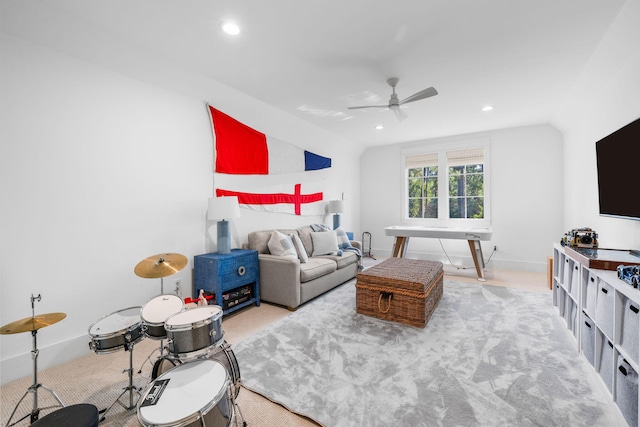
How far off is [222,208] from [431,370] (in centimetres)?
247

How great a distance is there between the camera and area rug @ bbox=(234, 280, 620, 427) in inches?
63.2

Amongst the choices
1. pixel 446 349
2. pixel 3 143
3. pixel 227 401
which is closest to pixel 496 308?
pixel 446 349

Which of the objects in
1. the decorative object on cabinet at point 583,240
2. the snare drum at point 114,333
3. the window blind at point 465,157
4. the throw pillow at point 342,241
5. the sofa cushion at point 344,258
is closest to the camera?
the snare drum at point 114,333

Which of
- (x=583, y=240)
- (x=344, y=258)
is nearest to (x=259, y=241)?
(x=344, y=258)

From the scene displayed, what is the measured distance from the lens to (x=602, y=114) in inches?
116

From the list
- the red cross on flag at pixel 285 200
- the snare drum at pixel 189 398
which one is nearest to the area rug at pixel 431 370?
the snare drum at pixel 189 398

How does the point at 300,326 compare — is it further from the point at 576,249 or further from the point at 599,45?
the point at 599,45

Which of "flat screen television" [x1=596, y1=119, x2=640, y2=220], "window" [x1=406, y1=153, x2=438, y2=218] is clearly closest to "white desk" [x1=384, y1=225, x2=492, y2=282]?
"window" [x1=406, y1=153, x2=438, y2=218]

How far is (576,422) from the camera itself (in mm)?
1521

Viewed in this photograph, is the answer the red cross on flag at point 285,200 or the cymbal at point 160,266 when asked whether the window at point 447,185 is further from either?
the cymbal at point 160,266

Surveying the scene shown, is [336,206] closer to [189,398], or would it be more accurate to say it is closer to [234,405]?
[234,405]

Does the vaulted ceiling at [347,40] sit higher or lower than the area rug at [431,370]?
higher

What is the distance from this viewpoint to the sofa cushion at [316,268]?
330 cm

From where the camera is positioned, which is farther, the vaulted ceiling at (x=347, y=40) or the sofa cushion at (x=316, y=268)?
the sofa cushion at (x=316, y=268)
